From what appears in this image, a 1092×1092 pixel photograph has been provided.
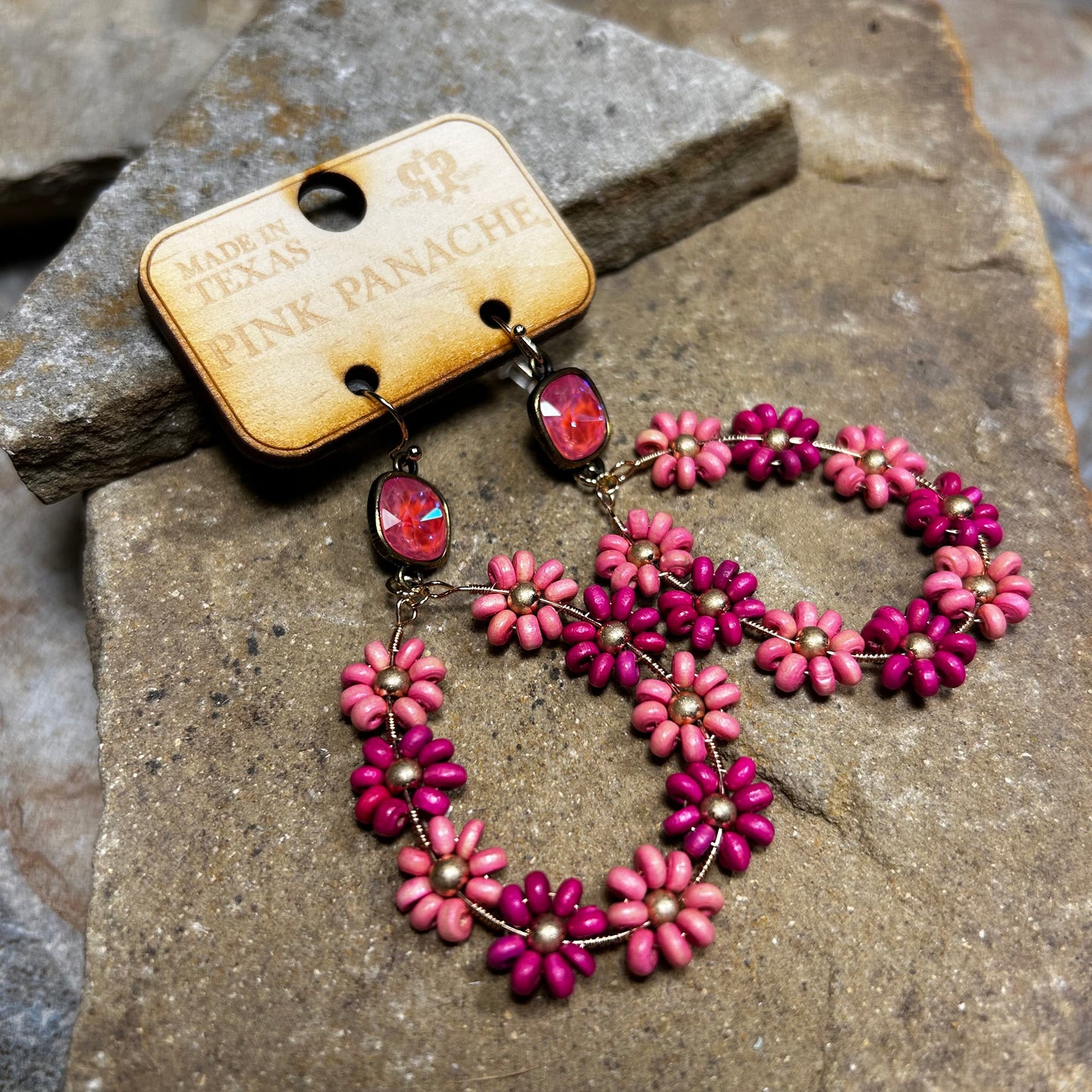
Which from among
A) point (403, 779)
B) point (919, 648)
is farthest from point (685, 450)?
point (403, 779)

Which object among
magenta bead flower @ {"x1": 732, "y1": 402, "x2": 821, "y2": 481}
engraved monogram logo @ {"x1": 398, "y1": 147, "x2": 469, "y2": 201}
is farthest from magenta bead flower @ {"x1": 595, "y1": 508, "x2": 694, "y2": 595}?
engraved monogram logo @ {"x1": 398, "y1": 147, "x2": 469, "y2": 201}

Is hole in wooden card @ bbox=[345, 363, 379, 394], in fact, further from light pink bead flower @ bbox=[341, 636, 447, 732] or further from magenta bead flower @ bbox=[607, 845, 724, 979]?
magenta bead flower @ bbox=[607, 845, 724, 979]

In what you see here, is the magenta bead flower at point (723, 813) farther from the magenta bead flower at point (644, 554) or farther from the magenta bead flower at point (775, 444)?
the magenta bead flower at point (775, 444)

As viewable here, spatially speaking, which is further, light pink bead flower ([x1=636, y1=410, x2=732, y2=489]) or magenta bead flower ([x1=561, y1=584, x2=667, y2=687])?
light pink bead flower ([x1=636, y1=410, x2=732, y2=489])

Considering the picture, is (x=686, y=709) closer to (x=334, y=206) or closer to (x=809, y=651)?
(x=809, y=651)

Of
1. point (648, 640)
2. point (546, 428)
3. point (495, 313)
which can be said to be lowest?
point (648, 640)

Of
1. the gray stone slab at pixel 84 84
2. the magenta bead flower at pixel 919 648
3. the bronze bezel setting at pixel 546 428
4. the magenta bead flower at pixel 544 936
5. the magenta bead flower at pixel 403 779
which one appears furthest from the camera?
the gray stone slab at pixel 84 84

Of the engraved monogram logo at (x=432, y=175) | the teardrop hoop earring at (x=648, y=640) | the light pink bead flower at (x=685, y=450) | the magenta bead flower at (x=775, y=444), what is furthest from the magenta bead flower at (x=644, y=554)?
the engraved monogram logo at (x=432, y=175)
